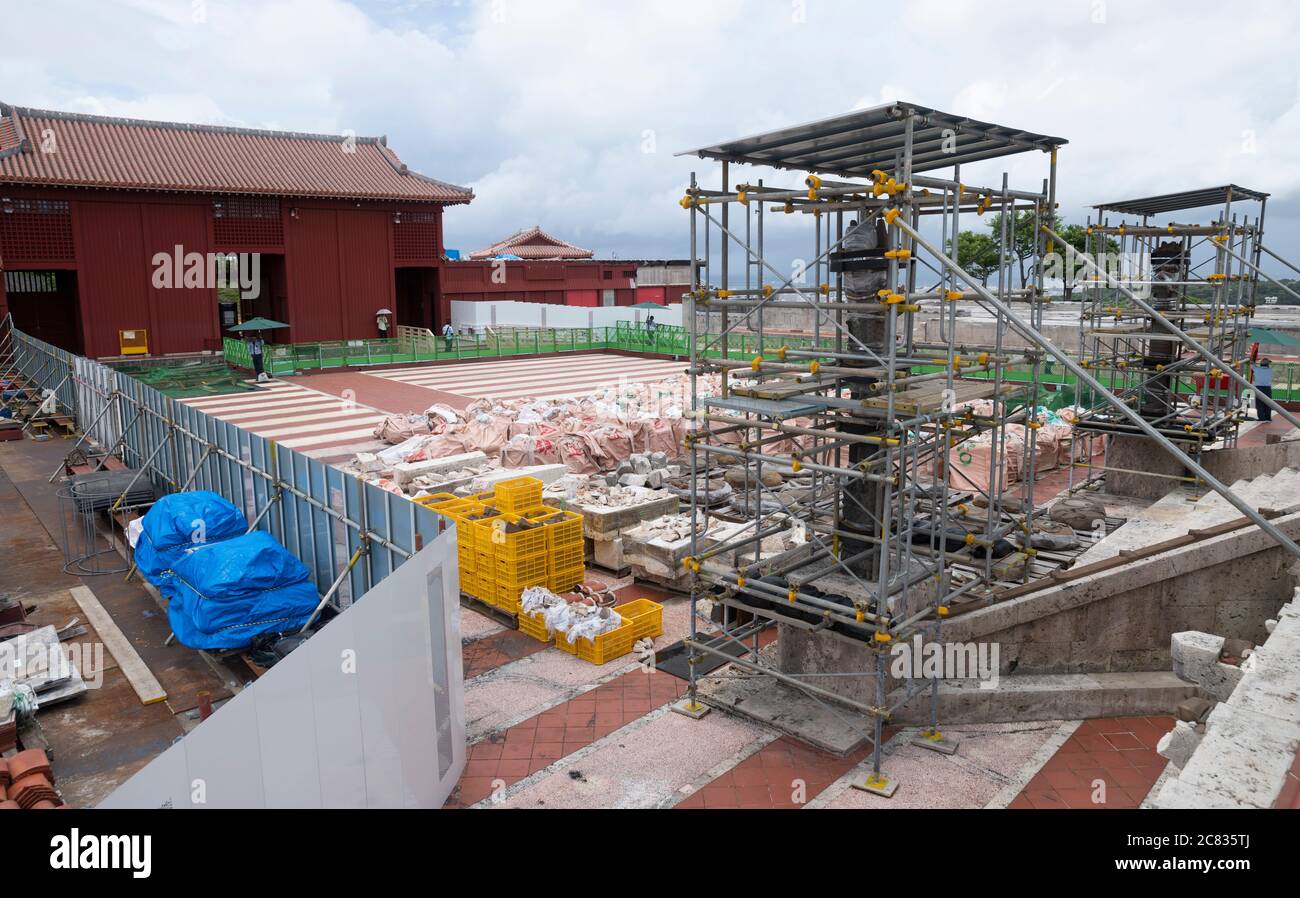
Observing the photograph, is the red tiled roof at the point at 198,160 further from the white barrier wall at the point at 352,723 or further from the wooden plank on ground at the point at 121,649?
the white barrier wall at the point at 352,723

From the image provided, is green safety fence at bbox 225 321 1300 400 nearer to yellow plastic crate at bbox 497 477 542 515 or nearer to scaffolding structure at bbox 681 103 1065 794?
yellow plastic crate at bbox 497 477 542 515

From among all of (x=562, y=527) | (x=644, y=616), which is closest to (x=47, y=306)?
(x=562, y=527)

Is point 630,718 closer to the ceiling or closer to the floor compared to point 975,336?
closer to the floor

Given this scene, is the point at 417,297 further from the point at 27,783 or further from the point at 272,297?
the point at 27,783

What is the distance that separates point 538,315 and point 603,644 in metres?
33.8

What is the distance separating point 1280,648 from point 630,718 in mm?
4930

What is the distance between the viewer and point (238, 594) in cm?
907

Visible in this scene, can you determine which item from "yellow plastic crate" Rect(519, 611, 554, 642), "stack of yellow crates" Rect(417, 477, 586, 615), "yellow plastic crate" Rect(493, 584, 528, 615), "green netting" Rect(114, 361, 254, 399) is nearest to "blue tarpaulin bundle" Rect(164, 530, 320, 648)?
"stack of yellow crates" Rect(417, 477, 586, 615)

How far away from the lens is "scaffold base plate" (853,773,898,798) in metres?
6.78

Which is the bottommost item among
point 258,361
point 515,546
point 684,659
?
point 684,659

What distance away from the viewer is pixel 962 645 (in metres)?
8.14
